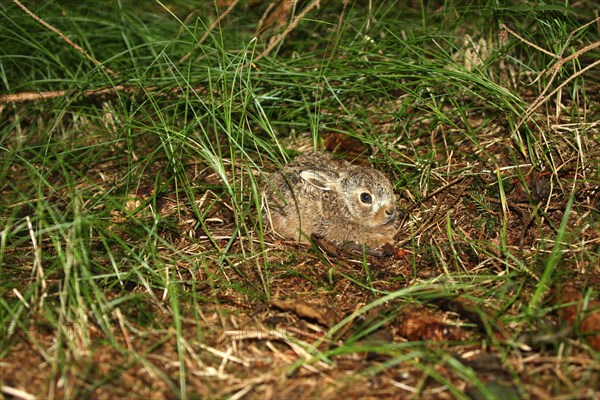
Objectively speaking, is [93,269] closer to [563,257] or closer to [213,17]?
[563,257]

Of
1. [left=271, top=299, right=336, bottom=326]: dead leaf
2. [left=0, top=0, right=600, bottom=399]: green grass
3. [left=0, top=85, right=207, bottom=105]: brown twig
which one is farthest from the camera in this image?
[left=0, top=85, right=207, bottom=105]: brown twig

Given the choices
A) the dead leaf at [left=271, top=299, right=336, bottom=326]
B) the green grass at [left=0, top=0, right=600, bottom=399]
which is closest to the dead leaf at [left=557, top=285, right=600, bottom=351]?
the green grass at [left=0, top=0, right=600, bottom=399]

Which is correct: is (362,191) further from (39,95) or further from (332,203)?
(39,95)

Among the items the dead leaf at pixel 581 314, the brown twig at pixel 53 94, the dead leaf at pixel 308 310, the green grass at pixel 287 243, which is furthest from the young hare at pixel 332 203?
the dead leaf at pixel 581 314

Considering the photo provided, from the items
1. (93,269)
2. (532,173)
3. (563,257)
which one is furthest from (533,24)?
(93,269)

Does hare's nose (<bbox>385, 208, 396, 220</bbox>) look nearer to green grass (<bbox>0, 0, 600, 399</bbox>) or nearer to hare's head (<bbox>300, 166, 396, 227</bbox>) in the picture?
hare's head (<bbox>300, 166, 396, 227</bbox>)

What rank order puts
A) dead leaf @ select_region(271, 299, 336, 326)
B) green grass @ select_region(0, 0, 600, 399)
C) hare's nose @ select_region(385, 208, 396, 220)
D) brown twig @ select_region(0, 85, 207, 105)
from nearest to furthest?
1. green grass @ select_region(0, 0, 600, 399)
2. dead leaf @ select_region(271, 299, 336, 326)
3. hare's nose @ select_region(385, 208, 396, 220)
4. brown twig @ select_region(0, 85, 207, 105)

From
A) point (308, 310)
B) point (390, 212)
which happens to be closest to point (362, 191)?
point (390, 212)
